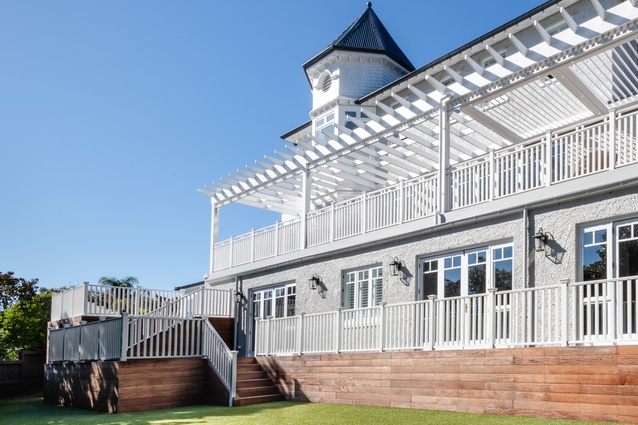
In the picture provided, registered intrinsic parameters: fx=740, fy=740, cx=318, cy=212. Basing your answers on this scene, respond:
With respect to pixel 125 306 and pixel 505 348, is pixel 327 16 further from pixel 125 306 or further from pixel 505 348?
pixel 505 348

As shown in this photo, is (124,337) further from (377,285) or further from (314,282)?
(377,285)

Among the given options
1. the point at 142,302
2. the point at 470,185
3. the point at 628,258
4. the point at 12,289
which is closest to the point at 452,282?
the point at 470,185

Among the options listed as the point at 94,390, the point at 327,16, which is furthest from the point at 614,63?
the point at 327,16

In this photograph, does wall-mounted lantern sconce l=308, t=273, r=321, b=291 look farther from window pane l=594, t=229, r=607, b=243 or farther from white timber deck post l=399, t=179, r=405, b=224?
window pane l=594, t=229, r=607, b=243

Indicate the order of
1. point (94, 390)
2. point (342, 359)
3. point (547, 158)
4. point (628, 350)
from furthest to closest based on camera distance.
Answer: point (94, 390), point (342, 359), point (547, 158), point (628, 350)

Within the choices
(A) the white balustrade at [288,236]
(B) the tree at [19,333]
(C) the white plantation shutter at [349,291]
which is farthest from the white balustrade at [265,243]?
(B) the tree at [19,333]

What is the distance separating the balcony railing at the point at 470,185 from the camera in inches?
529

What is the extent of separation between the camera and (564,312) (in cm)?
1158

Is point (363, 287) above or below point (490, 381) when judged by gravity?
above

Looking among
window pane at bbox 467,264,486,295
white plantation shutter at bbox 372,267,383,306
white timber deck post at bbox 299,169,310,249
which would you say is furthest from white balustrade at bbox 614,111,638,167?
white timber deck post at bbox 299,169,310,249

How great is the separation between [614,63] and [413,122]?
4.60 metres

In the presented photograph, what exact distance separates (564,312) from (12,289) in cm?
3006

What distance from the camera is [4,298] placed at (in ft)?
115

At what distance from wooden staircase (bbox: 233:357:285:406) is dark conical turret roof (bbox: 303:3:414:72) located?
1543 centimetres
